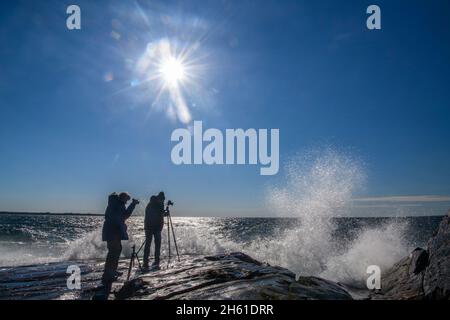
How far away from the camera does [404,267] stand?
10.2 m

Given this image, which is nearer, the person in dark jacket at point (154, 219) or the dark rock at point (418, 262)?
the dark rock at point (418, 262)

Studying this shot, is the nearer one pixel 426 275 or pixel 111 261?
pixel 426 275

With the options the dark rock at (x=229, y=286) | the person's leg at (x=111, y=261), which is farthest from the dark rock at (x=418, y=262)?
the person's leg at (x=111, y=261)

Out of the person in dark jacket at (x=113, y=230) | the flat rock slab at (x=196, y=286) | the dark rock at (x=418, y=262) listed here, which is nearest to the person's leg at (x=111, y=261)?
the person in dark jacket at (x=113, y=230)

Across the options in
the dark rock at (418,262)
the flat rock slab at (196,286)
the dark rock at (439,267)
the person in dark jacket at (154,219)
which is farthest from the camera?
the person in dark jacket at (154,219)

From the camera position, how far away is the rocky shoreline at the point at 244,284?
597 centimetres

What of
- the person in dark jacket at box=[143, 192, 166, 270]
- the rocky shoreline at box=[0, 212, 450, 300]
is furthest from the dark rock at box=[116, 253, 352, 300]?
the person in dark jacket at box=[143, 192, 166, 270]

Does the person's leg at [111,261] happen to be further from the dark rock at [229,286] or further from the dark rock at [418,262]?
the dark rock at [418,262]

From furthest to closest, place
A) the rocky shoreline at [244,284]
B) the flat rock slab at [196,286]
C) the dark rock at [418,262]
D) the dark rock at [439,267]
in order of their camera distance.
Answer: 1. the dark rock at [418,262]
2. the dark rock at [439,267]
3. the rocky shoreline at [244,284]
4. the flat rock slab at [196,286]

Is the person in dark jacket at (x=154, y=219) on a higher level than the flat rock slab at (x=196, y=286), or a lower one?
higher

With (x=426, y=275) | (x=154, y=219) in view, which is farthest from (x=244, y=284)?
(x=154, y=219)

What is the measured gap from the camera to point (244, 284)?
6.39 metres

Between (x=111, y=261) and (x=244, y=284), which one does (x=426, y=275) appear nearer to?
(x=244, y=284)
